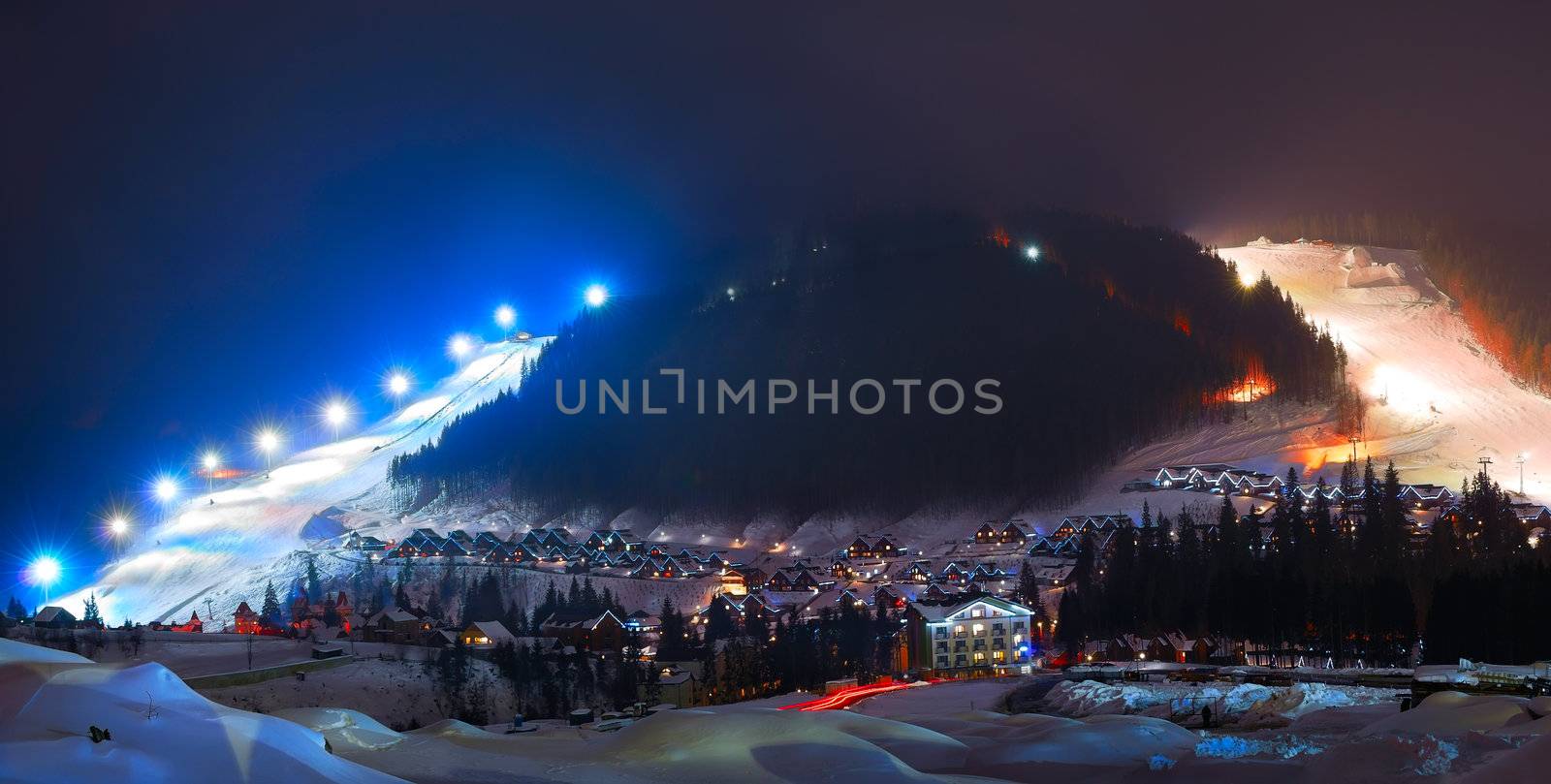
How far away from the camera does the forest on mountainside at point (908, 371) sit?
10675 centimetres

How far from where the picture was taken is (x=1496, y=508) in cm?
6025

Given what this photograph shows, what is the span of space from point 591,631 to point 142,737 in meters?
49.9

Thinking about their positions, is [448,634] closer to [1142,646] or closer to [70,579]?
[1142,646]

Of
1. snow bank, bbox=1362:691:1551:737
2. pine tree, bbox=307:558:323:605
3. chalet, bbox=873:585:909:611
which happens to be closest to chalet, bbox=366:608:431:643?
pine tree, bbox=307:558:323:605

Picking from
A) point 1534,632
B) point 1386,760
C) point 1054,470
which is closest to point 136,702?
point 1386,760

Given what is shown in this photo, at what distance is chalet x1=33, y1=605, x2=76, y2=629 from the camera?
51784 millimetres

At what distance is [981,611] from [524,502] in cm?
6594

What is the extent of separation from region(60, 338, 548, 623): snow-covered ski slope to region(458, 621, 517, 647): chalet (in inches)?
884

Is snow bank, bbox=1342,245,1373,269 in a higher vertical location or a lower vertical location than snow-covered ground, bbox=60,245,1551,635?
higher

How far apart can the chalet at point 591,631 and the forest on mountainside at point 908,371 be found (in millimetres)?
46545

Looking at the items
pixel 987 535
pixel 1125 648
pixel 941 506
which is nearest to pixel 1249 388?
pixel 941 506

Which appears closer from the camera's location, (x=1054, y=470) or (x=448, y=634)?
Result: (x=448, y=634)

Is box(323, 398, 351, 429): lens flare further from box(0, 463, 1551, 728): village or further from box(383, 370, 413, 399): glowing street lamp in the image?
box(0, 463, 1551, 728): village

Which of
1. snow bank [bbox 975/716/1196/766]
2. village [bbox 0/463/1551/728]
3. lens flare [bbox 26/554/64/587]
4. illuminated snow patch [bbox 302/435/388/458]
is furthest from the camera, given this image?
illuminated snow patch [bbox 302/435/388/458]
